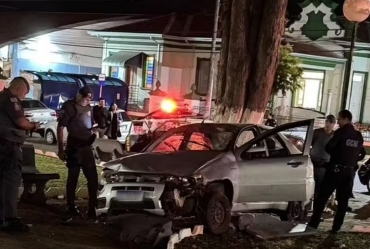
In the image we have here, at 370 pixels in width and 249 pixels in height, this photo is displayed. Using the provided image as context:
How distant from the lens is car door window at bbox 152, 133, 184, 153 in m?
8.59

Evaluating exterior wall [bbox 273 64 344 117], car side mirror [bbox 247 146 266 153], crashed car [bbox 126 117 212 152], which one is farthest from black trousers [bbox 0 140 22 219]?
exterior wall [bbox 273 64 344 117]

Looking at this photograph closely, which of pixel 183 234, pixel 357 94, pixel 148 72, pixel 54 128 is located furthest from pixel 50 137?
pixel 357 94

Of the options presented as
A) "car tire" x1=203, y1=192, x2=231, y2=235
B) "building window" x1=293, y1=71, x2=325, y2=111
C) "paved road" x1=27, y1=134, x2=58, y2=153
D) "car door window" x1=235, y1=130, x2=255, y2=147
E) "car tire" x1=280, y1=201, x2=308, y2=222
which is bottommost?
"paved road" x1=27, y1=134, x2=58, y2=153

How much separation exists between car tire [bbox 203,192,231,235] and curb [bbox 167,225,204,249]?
15 centimetres

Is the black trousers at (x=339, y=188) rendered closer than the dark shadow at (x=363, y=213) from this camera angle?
Yes

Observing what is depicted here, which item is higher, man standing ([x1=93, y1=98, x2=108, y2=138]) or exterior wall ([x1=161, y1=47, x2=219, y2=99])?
exterior wall ([x1=161, y1=47, x2=219, y2=99])

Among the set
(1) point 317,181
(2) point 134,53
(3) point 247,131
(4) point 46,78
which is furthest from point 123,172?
(2) point 134,53

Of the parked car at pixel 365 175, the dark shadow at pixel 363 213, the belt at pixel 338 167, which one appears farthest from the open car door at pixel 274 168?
the parked car at pixel 365 175

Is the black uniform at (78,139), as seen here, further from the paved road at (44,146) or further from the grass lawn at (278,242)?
the paved road at (44,146)

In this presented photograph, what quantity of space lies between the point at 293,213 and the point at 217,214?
2.07 metres

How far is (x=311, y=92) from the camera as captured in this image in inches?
1220

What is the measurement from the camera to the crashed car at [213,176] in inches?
289

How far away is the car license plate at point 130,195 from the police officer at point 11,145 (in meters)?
1.24

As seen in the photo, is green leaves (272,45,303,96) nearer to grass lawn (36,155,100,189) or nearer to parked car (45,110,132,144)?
parked car (45,110,132,144)
